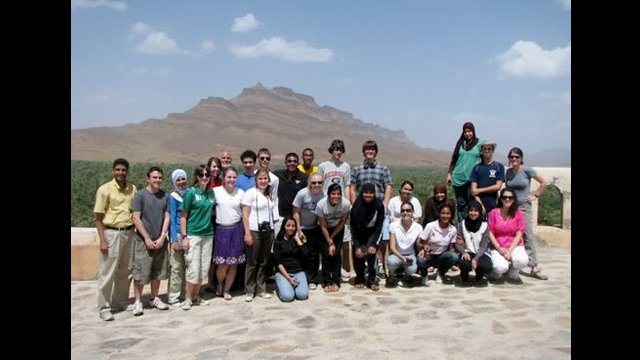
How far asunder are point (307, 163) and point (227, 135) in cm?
10268

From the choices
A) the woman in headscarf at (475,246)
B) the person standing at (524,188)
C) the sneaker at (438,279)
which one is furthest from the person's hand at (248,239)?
the person standing at (524,188)

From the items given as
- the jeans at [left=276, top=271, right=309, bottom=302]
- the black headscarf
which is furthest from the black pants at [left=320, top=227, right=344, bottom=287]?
the black headscarf

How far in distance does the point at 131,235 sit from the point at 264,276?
169cm

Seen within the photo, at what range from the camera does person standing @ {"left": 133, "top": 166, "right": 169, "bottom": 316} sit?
5.36 m

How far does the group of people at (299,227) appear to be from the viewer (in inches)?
214

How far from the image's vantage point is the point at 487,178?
6566 millimetres

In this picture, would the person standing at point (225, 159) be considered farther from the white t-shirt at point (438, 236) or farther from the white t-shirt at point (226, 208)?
the white t-shirt at point (438, 236)

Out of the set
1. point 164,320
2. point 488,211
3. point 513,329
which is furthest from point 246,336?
point 488,211

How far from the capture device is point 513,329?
4723mm

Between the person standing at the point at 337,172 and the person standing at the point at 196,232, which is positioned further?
the person standing at the point at 337,172

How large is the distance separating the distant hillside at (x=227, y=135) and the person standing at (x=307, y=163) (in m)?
72.7

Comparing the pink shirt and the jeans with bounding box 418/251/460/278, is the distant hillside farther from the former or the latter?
the pink shirt

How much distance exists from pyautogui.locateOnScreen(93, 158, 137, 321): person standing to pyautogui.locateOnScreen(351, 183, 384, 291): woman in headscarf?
2737mm
